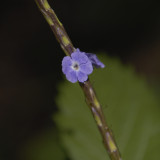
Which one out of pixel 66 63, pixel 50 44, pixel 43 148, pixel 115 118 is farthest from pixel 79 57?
pixel 50 44

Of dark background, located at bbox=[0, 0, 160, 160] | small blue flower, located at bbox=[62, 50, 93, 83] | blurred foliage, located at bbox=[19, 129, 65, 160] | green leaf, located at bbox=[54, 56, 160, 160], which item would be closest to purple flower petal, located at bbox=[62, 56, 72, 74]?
small blue flower, located at bbox=[62, 50, 93, 83]

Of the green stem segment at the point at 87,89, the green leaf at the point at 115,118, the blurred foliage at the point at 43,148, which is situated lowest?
the blurred foliage at the point at 43,148

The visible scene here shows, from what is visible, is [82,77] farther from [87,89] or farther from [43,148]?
[43,148]

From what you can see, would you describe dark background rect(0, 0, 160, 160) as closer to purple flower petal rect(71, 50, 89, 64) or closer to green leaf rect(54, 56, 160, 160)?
green leaf rect(54, 56, 160, 160)

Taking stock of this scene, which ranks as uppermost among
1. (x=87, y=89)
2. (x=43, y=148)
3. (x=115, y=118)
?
(x=87, y=89)

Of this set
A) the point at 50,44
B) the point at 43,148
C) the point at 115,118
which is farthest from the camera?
the point at 50,44

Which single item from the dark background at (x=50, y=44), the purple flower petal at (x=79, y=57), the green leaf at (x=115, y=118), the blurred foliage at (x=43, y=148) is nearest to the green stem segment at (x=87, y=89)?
the purple flower petal at (x=79, y=57)

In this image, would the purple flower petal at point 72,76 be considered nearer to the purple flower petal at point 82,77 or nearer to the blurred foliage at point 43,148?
the purple flower petal at point 82,77
